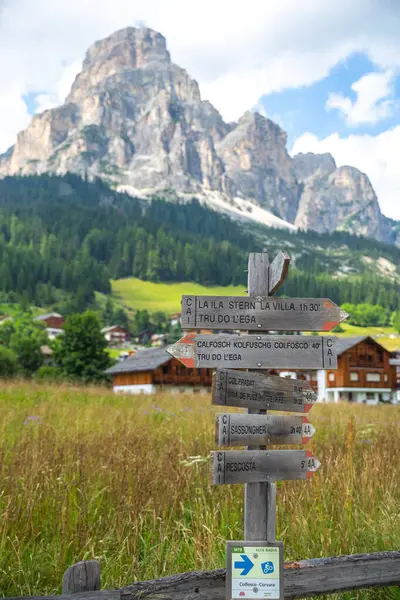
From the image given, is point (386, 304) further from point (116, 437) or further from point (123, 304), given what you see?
point (116, 437)

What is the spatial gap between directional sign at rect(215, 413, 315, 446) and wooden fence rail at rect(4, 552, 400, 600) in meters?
0.74

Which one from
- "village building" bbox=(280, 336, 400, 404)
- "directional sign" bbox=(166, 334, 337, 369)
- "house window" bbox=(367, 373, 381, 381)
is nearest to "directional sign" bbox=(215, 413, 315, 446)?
"directional sign" bbox=(166, 334, 337, 369)

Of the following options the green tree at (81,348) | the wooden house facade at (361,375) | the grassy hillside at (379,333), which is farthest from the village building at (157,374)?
the grassy hillside at (379,333)

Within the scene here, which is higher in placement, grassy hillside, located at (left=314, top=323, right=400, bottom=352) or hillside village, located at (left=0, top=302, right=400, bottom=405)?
grassy hillside, located at (left=314, top=323, right=400, bottom=352)

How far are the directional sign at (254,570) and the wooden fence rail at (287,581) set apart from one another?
2.7 inches

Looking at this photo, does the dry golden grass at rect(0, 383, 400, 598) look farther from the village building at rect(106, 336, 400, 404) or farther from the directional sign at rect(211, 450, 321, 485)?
the village building at rect(106, 336, 400, 404)

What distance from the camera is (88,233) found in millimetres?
195875

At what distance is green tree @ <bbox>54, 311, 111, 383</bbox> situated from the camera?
66.2m

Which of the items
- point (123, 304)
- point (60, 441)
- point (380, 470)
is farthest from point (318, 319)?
point (123, 304)

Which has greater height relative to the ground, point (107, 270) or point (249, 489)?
point (107, 270)

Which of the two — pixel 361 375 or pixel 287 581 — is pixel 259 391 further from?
pixel 361 375

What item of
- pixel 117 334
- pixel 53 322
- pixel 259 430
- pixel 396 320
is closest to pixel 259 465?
pixel 259 430

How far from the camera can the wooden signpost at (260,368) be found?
12.1 ft

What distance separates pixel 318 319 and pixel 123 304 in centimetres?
15069
